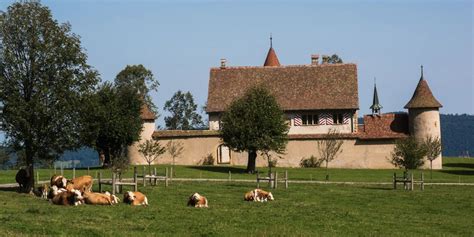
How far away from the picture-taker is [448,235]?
2253 cm

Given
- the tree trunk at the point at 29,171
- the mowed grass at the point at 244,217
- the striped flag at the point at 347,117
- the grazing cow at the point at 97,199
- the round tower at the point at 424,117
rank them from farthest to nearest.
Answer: the striped flag at the point at 347,117 < the round tower at the point at 424,117 < the tree trunk at the point at 29,171 < the grazing cow at the point at 97,199 < the mowed grass at the point at 244,217

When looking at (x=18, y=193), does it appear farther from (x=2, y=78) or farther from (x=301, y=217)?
(x=301, y=217)

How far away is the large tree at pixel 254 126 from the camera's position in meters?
64.2

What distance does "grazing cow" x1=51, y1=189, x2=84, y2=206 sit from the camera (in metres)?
27.2

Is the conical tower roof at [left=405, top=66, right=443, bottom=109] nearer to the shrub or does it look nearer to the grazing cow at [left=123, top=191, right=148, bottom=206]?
the shrub

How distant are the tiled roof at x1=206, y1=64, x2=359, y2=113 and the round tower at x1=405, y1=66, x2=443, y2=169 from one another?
553 cm

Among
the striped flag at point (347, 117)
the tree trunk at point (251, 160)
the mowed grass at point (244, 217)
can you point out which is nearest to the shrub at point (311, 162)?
the striped flag at point (347, 117)

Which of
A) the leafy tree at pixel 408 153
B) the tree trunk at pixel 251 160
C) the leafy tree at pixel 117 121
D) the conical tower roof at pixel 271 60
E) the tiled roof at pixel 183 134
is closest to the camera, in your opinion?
the leafy tree at pixel 408 153

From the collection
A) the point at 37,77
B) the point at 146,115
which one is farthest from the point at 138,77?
the point at 37,77

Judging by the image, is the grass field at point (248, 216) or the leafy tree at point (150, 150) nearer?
the grass field at point (248, 216)

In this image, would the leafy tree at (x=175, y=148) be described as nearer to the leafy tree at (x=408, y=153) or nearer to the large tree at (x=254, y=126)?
the large tree at (x=254, y=126)

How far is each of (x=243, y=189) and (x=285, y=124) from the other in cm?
2508

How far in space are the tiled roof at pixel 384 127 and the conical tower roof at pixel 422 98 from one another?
250 centimetres

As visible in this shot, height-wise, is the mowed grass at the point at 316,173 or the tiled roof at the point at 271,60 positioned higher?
the tiled roof at the point at 271,60
